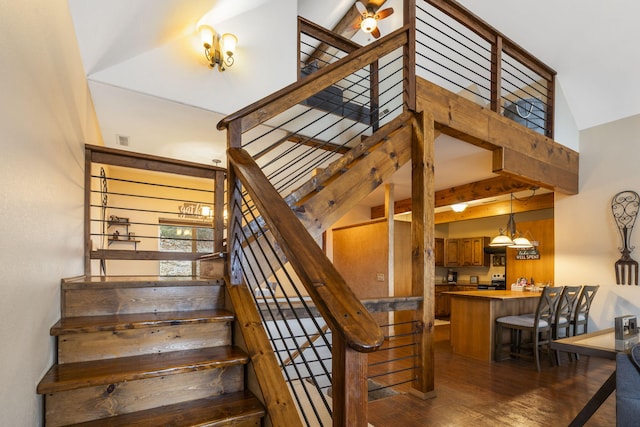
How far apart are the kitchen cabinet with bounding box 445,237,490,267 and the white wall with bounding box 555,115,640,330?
3410 mm

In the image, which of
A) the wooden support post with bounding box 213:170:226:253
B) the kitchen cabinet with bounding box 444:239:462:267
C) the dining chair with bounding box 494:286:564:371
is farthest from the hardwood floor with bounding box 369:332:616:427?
the kitchen cabinet with bounding box 444:239:462:267

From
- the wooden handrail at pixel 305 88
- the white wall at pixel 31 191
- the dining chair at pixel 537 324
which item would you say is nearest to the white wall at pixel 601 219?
the dining chair at pixel 537 324

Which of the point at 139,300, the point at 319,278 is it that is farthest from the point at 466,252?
Result: the point at 319,278

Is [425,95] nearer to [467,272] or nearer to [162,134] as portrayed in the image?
[162,134]

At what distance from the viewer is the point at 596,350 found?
212cm

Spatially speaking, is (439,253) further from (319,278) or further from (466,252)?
(319,278)

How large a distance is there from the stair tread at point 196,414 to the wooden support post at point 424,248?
1.79 m

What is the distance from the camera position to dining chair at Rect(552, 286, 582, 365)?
13.9 feet

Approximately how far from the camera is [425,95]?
3225 millimetres

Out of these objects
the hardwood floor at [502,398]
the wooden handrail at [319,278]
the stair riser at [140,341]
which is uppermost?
the wooden handrail at [319,278]

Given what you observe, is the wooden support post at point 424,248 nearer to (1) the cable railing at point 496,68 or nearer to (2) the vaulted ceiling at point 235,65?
(1) the cable railing at point 496,68

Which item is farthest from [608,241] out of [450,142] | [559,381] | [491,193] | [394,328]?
[394,328]

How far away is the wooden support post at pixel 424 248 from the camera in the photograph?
9.61ft

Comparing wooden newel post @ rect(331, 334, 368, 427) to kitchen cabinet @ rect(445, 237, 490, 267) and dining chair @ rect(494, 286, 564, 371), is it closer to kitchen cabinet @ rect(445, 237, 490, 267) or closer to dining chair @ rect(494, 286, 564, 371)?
dining chair @ rect(494, 286, 564, 371)
